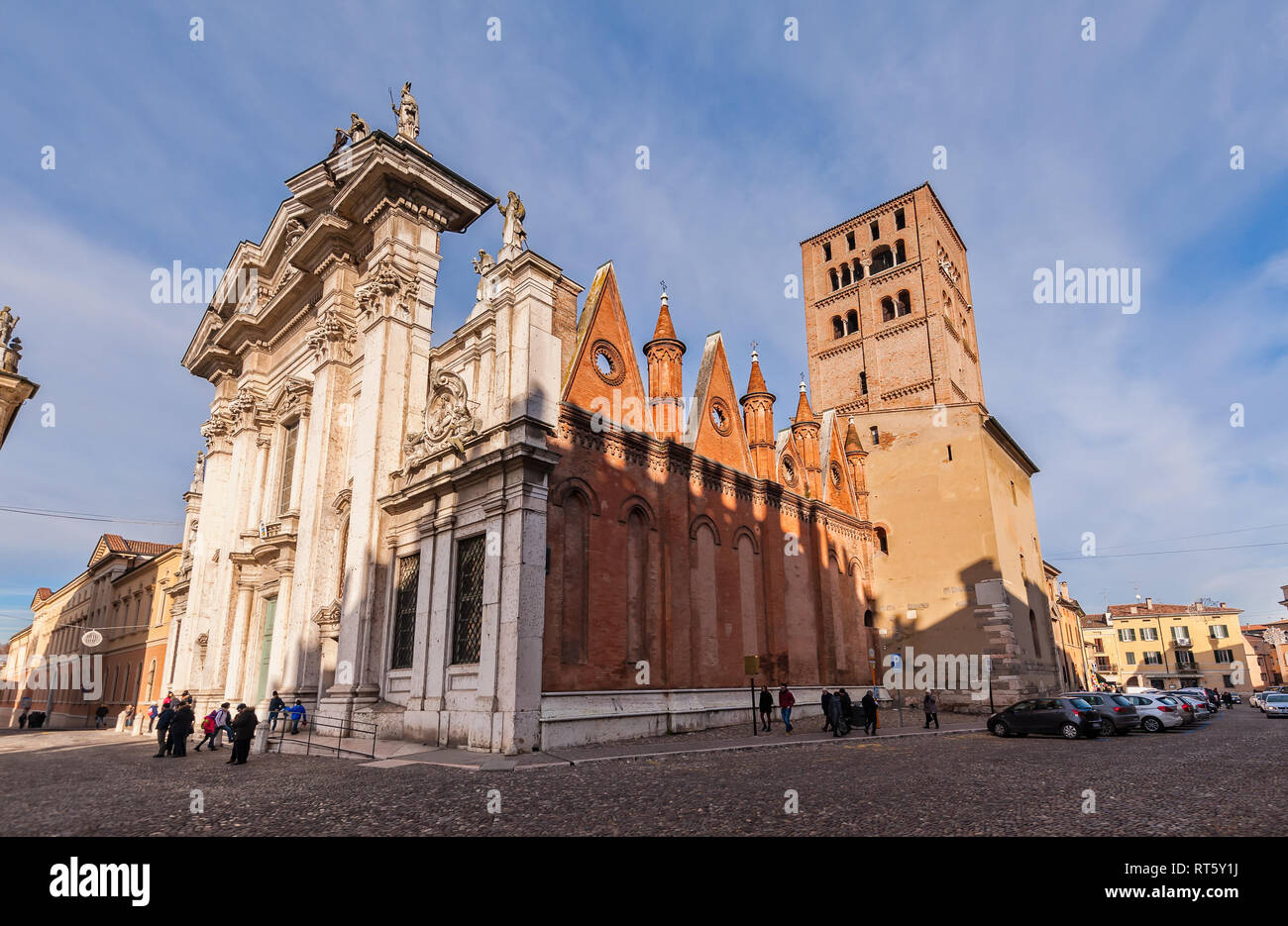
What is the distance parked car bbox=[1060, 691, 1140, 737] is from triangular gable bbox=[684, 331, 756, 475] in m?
12.8

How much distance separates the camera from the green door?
985 inches

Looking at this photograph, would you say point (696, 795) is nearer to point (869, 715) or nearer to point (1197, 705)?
point (869, 715)

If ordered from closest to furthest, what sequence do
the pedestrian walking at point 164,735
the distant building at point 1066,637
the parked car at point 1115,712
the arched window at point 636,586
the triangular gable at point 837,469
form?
the pedestrian walking at point 164,735
the arched window at point 636,586
the parked car at point 1115,712
the triangular gable at point 837,469
the distant building at point 1066,637

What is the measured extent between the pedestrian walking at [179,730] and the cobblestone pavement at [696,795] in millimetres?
720

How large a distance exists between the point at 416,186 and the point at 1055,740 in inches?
950

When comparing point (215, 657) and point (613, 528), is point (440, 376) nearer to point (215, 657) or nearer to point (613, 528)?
point (613, 528)

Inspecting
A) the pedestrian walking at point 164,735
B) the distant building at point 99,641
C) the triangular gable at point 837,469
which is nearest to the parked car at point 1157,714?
the triangular gable at point 837,469

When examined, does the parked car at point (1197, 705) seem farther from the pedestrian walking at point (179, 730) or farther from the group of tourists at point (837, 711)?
the pedestrian walking at point (179, 730)

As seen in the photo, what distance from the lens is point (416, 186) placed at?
23.1 metres

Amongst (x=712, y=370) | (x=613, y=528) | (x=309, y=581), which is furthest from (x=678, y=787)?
(x=712, y=370)

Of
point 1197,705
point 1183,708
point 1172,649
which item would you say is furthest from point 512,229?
point 1172,649

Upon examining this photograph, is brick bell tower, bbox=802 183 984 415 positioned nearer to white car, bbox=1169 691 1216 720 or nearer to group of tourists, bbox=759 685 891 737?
white car, bbox=1169 691 1216 720

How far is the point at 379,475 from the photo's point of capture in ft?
Answer: 69.1

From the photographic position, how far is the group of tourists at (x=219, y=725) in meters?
14.8
